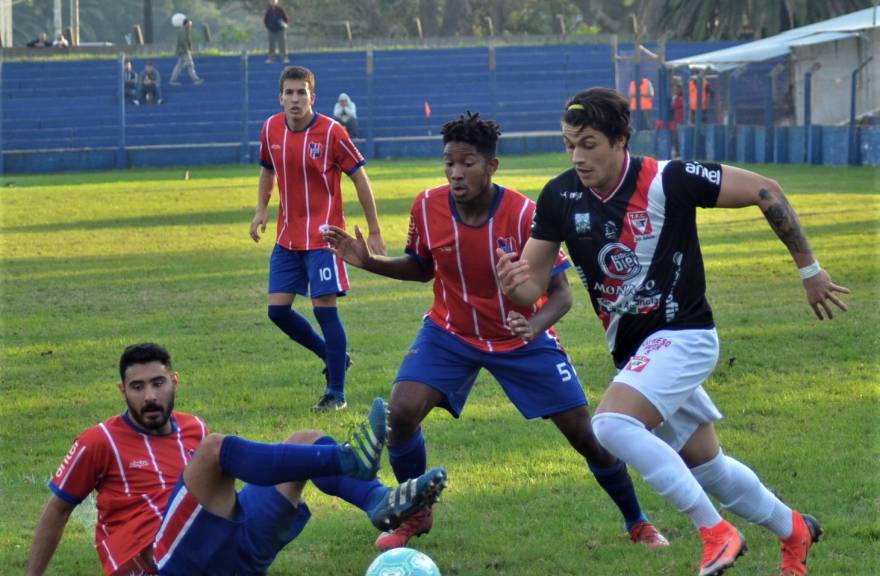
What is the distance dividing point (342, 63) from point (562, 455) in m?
44.0

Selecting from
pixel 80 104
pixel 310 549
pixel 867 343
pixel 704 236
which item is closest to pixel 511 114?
pixel 80 104

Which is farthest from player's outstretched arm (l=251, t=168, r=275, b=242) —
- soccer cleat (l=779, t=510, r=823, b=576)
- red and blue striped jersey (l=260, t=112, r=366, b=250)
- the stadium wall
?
the stadium wall

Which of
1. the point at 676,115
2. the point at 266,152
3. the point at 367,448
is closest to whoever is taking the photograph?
the point at 367,448

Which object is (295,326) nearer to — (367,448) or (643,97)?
(367,448)

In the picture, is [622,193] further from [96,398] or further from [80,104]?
[80,104]

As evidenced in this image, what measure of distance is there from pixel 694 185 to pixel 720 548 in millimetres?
1390

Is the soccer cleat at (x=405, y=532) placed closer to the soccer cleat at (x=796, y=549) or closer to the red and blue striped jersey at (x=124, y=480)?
the red and blue striped jersey at (x=124, y=480)

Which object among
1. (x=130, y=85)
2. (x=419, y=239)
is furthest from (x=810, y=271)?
(x=130, y=85)

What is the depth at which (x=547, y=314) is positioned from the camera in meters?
6.09

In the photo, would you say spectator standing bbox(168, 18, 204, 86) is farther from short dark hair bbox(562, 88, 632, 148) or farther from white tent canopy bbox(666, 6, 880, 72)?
short dark hair bbox(562, 88, 632, 148)

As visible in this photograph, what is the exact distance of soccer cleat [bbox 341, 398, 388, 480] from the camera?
5.29 metres

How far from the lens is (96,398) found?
31.3 feet

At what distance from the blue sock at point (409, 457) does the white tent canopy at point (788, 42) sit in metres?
28.6

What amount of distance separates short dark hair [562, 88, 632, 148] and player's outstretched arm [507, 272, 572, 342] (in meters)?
0.83
